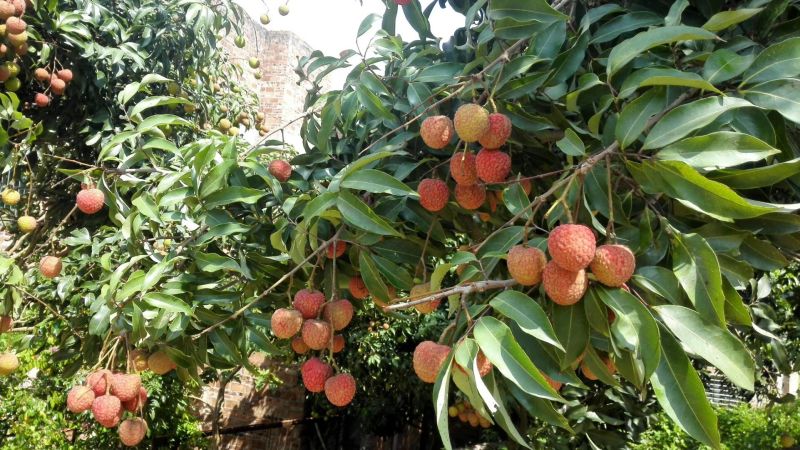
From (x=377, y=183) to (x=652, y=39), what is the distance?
42cm

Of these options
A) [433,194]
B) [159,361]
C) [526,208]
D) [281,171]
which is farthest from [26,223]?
[526,208]

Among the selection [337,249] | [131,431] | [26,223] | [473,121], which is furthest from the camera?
[26,223]

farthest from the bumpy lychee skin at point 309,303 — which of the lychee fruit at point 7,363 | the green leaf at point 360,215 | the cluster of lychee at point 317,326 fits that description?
the lychee fruit at point 7,363

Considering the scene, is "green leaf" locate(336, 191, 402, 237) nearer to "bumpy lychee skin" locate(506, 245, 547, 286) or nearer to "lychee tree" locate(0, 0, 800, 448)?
"lychee tree" locate(0, 0, 800, 448)

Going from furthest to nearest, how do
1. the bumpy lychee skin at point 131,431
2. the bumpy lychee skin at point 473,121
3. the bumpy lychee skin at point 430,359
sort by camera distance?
the bumpy lychee skin at point 131,431 → the bumpy lychee skin at point 473,121 → the bumpy lychee skin at point 430,359

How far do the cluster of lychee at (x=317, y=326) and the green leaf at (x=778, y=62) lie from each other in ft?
2.45

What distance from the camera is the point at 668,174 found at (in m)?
0.70

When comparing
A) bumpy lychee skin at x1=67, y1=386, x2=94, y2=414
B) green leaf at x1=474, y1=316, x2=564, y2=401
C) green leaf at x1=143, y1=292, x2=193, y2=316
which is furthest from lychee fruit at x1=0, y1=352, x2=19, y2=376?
green leaf at x1=474, y1=316, x2=564, y2=401

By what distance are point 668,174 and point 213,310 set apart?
99 cm

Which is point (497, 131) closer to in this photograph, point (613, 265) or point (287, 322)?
point (613, 265)

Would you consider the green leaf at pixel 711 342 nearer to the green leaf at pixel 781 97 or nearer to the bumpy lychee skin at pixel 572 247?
the bumpy lychee skin at pixel 572 247

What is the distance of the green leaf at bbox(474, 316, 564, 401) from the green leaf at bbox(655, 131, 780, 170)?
0.27 meters

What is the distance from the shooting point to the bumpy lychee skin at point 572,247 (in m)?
0.69

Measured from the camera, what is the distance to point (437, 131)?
3.43 ft
